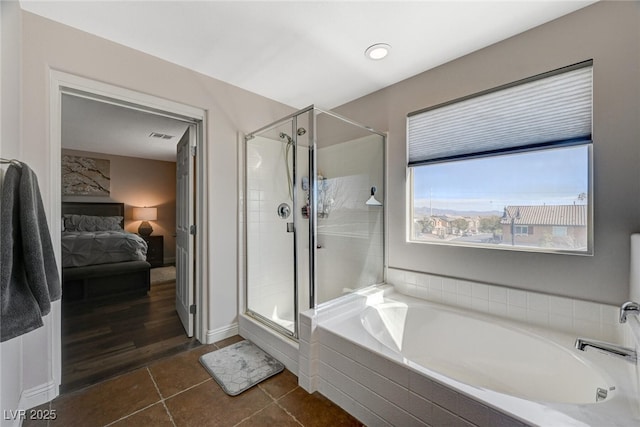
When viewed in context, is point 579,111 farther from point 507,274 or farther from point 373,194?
point 373,194

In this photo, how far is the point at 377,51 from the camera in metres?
1.94

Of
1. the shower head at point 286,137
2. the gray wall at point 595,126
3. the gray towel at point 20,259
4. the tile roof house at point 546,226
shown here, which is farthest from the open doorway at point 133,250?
the tile roof house at point 546,226

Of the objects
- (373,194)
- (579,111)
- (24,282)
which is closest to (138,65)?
(24,282)

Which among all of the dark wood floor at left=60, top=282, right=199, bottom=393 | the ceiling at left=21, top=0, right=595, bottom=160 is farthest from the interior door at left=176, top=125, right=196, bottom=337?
the ceiling at left=21, top=0, right=595, bottom=160

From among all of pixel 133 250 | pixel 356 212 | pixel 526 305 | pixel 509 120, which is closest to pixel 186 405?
pixel 356 212

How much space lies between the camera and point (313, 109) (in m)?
1.94

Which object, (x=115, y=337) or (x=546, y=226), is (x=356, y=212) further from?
(x=115, y=337)

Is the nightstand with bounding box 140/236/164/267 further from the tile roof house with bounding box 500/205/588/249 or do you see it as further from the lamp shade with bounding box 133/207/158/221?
the tile roof house with bounding box 500/205/588/249

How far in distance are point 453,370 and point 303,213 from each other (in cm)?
153

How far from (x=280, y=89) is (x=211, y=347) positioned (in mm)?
2406

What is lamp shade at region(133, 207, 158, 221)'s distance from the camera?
18.2ft

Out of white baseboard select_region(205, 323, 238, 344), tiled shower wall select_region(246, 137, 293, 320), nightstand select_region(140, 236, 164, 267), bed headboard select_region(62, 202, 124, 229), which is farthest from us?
nightstand select_region(140, 236, 164, 267)

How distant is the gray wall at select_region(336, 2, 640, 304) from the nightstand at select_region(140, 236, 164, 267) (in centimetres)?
552

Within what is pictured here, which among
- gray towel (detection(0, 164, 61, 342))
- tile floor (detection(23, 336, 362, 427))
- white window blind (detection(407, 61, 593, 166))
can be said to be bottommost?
tile floor (detection(23, 336, 362, 427))
